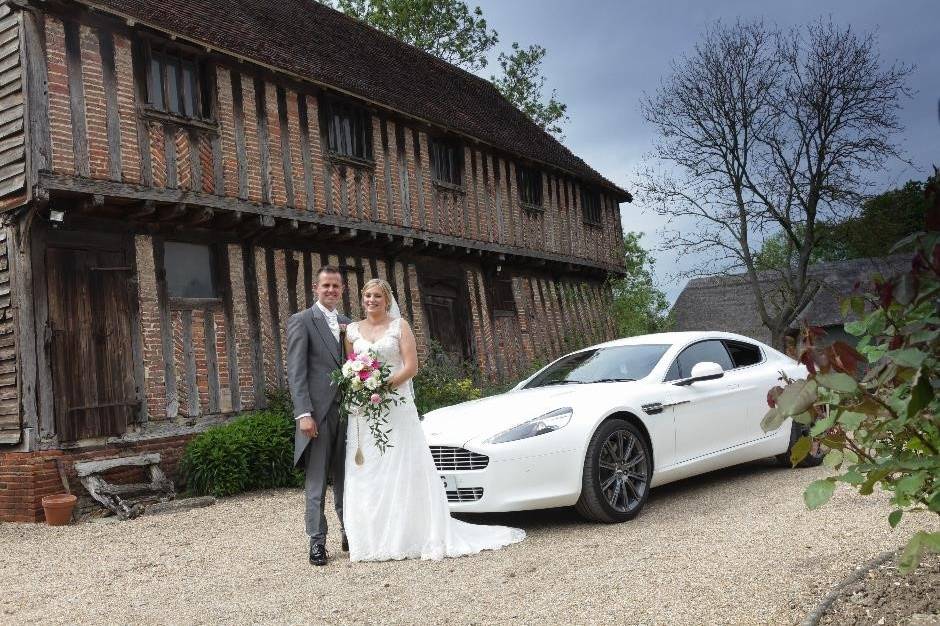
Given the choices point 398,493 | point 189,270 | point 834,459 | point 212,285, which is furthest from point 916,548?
point 212,285

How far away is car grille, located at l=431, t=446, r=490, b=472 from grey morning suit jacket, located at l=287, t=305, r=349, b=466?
92 cm

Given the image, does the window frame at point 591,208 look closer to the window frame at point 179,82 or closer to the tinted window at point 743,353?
the window frame at point 179,82

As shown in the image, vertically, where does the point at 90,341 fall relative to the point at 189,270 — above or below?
below

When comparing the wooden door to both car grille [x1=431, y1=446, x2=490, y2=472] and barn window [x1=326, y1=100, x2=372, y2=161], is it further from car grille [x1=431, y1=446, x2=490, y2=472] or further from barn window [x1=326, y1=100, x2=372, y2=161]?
car grille [x1=431, y1=446, x2=490, y2=472]

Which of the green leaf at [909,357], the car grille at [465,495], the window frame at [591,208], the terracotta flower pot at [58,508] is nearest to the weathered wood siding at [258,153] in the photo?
the window frame at [591,208]

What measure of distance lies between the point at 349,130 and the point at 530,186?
5867 millimetres

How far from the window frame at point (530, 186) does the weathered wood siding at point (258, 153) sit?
0.85ft

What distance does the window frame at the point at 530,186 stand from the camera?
18078mm

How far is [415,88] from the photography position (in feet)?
55.4

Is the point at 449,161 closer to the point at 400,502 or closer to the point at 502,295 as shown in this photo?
the point at 502,295

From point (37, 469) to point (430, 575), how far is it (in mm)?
6103

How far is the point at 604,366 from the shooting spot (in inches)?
292

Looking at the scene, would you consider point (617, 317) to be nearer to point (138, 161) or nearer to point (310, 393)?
point (138, 161)

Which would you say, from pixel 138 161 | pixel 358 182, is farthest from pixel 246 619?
pixel 358 182
